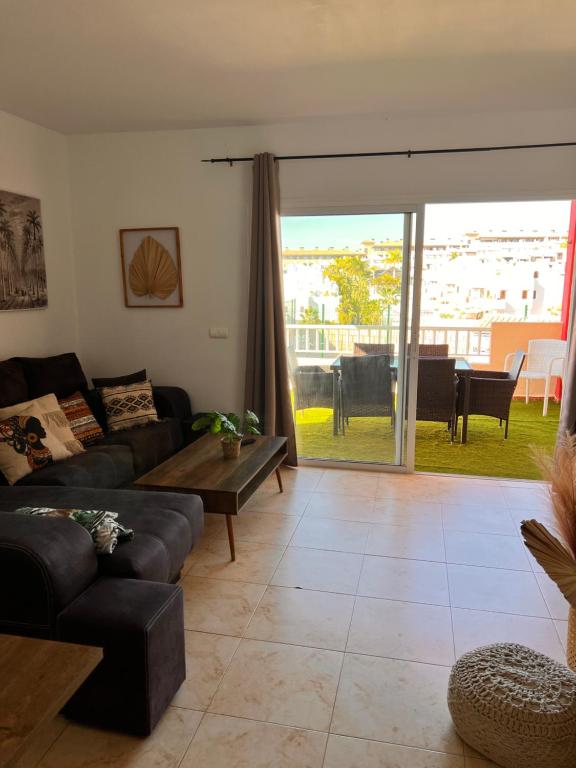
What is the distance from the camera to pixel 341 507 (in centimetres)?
384

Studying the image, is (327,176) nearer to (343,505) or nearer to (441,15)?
(441,15)

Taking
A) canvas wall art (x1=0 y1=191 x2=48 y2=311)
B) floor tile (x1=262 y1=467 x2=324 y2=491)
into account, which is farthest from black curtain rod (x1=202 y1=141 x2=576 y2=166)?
floor tile (x1=262 y1=467 x2=324 y2=491)

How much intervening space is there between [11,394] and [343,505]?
2.26 meters

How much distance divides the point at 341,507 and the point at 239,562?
992 mm

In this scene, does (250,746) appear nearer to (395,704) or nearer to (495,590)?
(395,704)

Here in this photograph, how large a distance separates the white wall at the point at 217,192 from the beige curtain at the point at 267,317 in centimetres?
17

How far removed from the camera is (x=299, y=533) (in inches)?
135

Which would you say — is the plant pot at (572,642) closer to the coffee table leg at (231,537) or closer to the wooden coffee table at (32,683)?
the wooden coffee table at (32,683)

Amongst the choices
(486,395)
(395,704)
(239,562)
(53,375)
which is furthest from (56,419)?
(486,395)

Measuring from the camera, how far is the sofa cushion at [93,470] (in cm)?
309

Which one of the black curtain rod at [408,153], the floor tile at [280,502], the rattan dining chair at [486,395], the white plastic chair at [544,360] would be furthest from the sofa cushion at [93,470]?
the white plastic chair at [544,360]

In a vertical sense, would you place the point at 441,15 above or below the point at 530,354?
above

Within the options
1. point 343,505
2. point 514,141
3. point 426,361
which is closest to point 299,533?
point 343,505

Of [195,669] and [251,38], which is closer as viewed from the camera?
[195,669]
